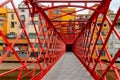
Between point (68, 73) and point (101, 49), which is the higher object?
point (101, 49)

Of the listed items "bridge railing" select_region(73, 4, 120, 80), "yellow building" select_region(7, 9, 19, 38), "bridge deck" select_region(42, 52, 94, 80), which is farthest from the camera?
"yellow building" select_region(7, 9, 19, 38)

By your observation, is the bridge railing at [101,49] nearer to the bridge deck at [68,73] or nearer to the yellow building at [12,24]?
the bridge deck at [68,73]

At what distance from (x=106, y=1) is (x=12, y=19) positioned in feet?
206

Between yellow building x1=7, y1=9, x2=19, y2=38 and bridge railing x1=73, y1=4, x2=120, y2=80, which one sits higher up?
bridge railing x1=73, y1=4, x2=120, y2=80

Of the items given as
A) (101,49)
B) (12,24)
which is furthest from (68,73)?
(12,24)

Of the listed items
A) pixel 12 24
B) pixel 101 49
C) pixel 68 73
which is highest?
pixel 101 49

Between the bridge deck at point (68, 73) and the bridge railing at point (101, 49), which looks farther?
the bridge deck at point (68, 73)

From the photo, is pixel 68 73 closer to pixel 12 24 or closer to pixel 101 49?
pixel 101 49

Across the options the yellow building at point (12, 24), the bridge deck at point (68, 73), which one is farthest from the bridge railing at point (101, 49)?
the yellow building at point (12, 24)

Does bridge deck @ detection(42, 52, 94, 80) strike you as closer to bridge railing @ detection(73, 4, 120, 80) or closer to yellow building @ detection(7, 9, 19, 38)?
bridge railing @ detection(73, 4, 120, 80)

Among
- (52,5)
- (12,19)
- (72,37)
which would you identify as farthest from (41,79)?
(12,19)

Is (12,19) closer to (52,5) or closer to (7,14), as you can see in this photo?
(7,14)

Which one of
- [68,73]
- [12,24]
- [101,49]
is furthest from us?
[12,24]

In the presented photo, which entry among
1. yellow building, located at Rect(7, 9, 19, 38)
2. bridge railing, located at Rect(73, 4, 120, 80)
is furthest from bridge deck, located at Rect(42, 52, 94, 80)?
yellow building, located at Rect(7, 9, 19, 38)
